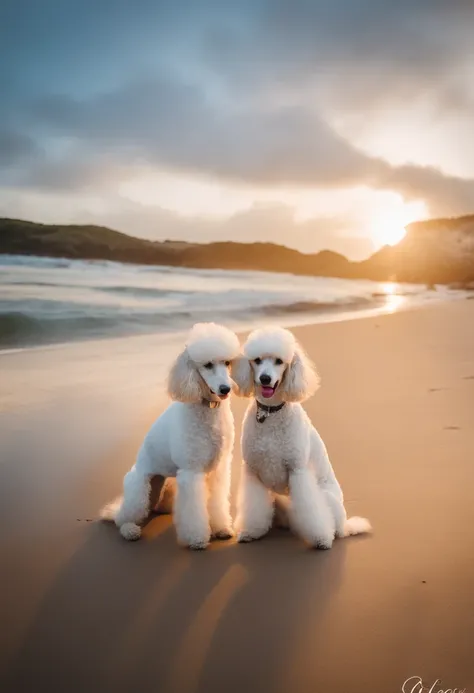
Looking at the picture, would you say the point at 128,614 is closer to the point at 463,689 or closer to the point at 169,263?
the point at 463,689

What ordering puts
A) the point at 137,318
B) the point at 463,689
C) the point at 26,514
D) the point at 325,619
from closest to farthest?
the point at 463,689 → the point at 325,619 → the point at 26,514 → the point at 137,318

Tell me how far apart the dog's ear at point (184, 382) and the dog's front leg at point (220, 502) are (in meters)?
0.32

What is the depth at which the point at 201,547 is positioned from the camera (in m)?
2.30

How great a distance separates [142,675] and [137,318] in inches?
307

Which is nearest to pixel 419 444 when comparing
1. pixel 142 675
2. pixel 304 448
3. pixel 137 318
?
pixel 304 448

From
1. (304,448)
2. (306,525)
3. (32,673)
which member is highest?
(304,448)

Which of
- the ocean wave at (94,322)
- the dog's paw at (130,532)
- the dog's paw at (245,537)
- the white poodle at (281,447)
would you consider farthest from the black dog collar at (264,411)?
the ocean wave at (94,322)

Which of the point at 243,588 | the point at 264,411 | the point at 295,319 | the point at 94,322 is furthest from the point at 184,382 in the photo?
the point at 295,319

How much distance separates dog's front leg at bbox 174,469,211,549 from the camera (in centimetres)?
230

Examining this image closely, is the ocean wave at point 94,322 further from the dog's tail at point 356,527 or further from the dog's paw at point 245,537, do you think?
the dog's tail at point 356,527

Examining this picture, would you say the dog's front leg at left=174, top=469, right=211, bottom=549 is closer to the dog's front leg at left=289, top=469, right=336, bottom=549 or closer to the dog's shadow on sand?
the dog's shadow on sand

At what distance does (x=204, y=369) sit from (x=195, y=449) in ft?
1.01

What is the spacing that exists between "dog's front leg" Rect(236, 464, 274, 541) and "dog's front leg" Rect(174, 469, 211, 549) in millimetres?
144

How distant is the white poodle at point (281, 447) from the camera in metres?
2.28
